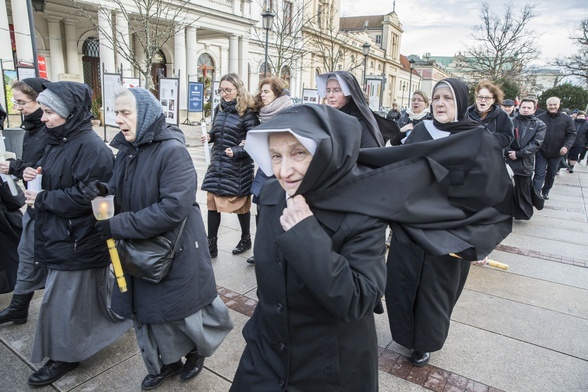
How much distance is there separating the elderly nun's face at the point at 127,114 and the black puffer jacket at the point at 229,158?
219 cm

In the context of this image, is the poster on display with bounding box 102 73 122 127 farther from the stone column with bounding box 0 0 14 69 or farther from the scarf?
the scarf

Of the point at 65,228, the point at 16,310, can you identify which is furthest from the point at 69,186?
the point at 16,310

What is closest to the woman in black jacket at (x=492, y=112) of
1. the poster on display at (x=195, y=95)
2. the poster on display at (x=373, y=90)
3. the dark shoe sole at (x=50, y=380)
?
the dark shoe sole at (x=50, y=380)

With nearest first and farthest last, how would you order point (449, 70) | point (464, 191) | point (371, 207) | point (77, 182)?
point (371, 207) → point (464, 191) → point (77, 182) → point (449, 70)

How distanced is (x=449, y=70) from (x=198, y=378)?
127993 mm

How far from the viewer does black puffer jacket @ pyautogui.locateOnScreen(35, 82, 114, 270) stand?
2812 mm

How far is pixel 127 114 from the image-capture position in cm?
249

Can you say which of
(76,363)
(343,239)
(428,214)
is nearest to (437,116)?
(428,214)

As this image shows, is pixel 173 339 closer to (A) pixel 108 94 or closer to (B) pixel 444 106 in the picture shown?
(B) pixel 444 106

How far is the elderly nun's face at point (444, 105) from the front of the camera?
3125 mm

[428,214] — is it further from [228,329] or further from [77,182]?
[77,182]

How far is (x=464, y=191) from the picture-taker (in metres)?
1.70

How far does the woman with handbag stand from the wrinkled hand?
3.90ft

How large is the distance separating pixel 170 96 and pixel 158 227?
10775 millimetres
